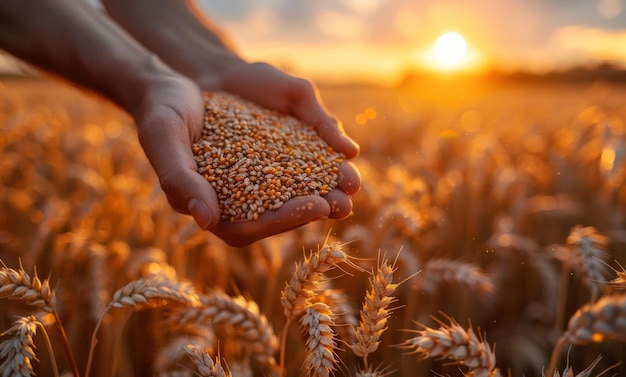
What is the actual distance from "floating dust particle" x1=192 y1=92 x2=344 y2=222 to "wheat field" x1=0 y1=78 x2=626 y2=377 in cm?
26

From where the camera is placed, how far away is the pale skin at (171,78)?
1.80 m

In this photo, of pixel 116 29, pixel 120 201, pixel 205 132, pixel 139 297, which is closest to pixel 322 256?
pixel 139 297

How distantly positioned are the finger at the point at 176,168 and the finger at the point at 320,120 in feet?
2.22

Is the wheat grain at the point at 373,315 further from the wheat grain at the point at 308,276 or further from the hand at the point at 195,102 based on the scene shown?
the hand at the point at 195,102

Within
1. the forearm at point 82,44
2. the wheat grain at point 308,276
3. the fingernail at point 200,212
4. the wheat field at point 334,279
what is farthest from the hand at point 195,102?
the wheat grain at point 308,276

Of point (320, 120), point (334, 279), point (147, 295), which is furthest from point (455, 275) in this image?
point (147, 295)

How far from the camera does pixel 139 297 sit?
147cm

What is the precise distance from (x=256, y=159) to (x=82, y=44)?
999mm

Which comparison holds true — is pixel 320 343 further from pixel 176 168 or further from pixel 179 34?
pixel 179 34

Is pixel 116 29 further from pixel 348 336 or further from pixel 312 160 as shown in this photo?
pixel 348 336

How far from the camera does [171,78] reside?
2.30 meters

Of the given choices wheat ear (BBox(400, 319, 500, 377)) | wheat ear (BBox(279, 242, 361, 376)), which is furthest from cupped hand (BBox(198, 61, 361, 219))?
wheat ear (BBox(400, 319, 500, 377))

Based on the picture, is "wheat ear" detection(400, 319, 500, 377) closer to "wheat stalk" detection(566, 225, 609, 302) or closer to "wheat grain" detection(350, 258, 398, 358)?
"wheat grain" detection(350, 258, 398, 358)

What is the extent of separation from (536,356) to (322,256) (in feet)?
5.33
